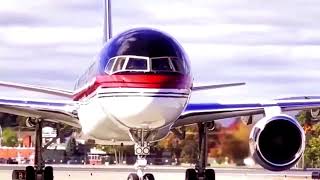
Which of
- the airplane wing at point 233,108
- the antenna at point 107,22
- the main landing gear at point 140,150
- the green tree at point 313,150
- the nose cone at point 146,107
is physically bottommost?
the main landing gear at point 140,150

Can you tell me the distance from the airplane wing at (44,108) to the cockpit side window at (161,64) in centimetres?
639

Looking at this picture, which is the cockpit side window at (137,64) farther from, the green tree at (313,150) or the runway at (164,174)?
the green tree at (313,150)

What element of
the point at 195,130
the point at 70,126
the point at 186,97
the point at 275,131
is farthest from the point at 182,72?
the point at 195,130

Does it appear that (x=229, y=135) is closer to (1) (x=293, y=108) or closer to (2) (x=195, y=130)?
(1) (x=293, y=108)

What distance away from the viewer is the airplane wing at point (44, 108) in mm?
25109

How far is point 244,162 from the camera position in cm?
2555

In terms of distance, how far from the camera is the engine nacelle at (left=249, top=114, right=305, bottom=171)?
72.9 ft

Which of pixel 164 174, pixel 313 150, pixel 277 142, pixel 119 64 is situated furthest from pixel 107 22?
pixel 313 150

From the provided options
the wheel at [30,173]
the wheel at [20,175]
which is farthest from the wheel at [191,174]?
the wheel at [20,175]

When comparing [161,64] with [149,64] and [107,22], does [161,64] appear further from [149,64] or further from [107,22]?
[107,22]

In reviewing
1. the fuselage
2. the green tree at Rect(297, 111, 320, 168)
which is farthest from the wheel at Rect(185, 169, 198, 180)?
the green tree at Rect(297, 111, 320, 168)

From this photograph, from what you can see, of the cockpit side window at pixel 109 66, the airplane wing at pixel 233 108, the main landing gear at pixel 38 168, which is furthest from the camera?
the main landing gear at pixel 38 168

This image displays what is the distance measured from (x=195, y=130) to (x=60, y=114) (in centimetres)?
880

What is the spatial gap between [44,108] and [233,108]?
5551mm
